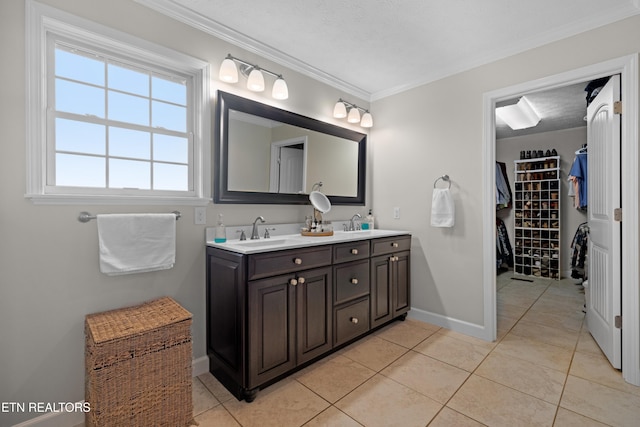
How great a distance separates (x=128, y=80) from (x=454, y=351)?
3095 millimetres

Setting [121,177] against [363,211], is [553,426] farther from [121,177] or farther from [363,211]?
[121,177]

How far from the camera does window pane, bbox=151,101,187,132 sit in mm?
2012

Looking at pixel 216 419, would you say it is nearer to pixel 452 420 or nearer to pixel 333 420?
pixel 333 420

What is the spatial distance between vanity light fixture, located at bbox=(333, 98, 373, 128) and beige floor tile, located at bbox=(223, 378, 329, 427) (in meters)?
2.44

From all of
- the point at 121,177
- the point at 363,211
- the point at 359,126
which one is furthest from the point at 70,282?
the point at 359,126

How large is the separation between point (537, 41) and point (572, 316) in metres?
2.74

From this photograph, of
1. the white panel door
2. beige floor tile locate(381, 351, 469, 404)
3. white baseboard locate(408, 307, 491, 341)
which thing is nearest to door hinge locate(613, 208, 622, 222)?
the white panel door

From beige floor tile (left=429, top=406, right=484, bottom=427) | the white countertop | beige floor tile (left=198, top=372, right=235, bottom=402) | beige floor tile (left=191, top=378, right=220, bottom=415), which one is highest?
the white countertop

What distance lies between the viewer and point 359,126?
343 centimetres

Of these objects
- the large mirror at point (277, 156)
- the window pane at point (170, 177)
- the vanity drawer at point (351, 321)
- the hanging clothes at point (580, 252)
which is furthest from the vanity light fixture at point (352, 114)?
the hanging clothes at point (580, 252)

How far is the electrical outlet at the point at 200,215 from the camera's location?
2107mm

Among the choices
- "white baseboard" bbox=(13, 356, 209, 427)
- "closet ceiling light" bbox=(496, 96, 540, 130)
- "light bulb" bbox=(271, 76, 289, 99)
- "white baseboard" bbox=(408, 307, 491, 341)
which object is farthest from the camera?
"closet ceiling light" bbox=(496, 96, 540, 130)

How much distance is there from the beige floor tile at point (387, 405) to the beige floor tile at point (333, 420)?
0.03m

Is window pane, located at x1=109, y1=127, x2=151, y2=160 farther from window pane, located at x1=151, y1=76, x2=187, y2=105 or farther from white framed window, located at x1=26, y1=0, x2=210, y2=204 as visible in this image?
window pane, located at x1=151, y1=76, x2=187, y2=105
